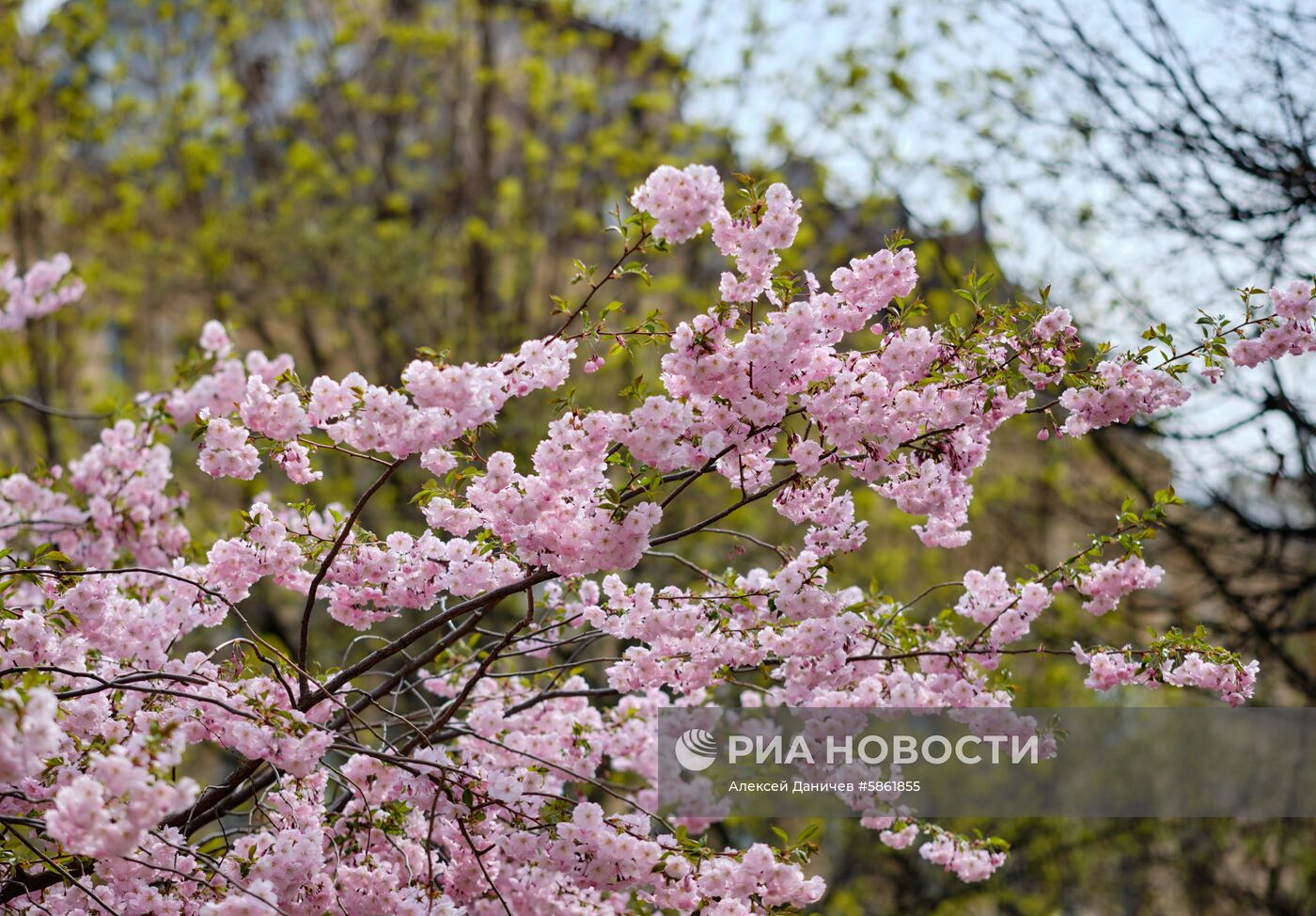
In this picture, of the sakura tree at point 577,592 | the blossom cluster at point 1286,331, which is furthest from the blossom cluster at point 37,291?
the blossom cluster at point 1286,331

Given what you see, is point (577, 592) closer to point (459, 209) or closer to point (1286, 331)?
point (1286, 331)

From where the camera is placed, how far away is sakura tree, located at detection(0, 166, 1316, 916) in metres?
3.05

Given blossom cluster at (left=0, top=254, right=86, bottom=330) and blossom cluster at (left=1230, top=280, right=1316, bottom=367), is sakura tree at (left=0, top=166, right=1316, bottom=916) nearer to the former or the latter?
blossom cluster at (left=1230, top=280, right=1316, bottom=367)

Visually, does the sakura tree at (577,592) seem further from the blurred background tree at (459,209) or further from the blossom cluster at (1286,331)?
the blurred background tree at (459,209)

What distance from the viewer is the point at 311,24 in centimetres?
1180

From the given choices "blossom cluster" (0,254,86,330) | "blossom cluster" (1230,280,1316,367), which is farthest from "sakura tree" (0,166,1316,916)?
"blossom cluster" (0,254,86,330)

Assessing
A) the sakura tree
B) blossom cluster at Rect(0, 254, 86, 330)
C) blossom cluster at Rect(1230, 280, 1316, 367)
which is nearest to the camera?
the sakura tree

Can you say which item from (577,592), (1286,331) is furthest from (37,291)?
(1286,331)

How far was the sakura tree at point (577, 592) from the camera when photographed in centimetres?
305

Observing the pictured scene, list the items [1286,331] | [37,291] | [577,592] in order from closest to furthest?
[1286,331] < [577,592] < [37,291]

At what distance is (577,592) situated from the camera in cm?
427

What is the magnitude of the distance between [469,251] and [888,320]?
8.28m

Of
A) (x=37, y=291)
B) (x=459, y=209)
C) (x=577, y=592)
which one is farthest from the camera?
(x=459, y=209)

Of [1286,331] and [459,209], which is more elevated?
[459,209]
